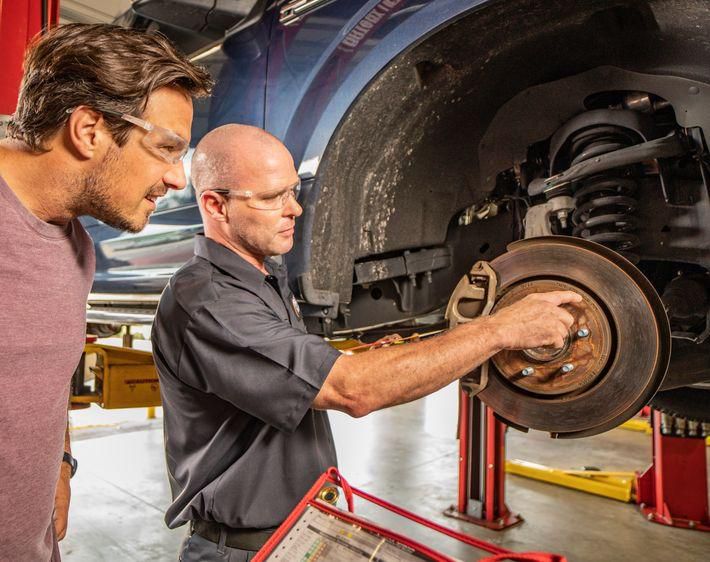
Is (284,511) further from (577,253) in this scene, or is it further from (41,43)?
(41,43)

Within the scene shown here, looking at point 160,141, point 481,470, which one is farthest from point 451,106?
point 481,470

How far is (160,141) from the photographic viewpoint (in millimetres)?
832

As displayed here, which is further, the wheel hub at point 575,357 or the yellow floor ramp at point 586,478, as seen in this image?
the yellow floor ramp at point 586,478

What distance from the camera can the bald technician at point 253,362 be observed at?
2.91 feet

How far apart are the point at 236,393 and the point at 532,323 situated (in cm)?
49

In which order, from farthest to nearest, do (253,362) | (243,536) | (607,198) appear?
(607,198) < (243,536) < (253,362)

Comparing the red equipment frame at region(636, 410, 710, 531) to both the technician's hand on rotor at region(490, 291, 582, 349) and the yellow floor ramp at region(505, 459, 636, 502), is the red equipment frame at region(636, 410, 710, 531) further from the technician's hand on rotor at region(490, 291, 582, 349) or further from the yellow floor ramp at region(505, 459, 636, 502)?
the technician's hand on rotor at region(490, 291, 582, 349)

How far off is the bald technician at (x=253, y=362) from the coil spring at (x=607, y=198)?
0.24 meters

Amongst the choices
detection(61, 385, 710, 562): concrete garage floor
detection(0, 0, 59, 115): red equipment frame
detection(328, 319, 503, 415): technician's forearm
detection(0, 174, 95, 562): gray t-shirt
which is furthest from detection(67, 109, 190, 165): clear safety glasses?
detection(61, 385, 710, 562): concrete garage floor

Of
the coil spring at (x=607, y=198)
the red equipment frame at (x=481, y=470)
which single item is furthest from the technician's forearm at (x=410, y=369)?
the red equipment frame at (x=481, y=470)

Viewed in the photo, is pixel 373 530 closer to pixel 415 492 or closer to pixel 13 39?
pixel 13 39

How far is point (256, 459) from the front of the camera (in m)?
1.01

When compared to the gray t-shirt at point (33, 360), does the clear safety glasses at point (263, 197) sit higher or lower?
higher

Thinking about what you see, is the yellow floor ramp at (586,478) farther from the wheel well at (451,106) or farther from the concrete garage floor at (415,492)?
the wheel well at (451,106)
